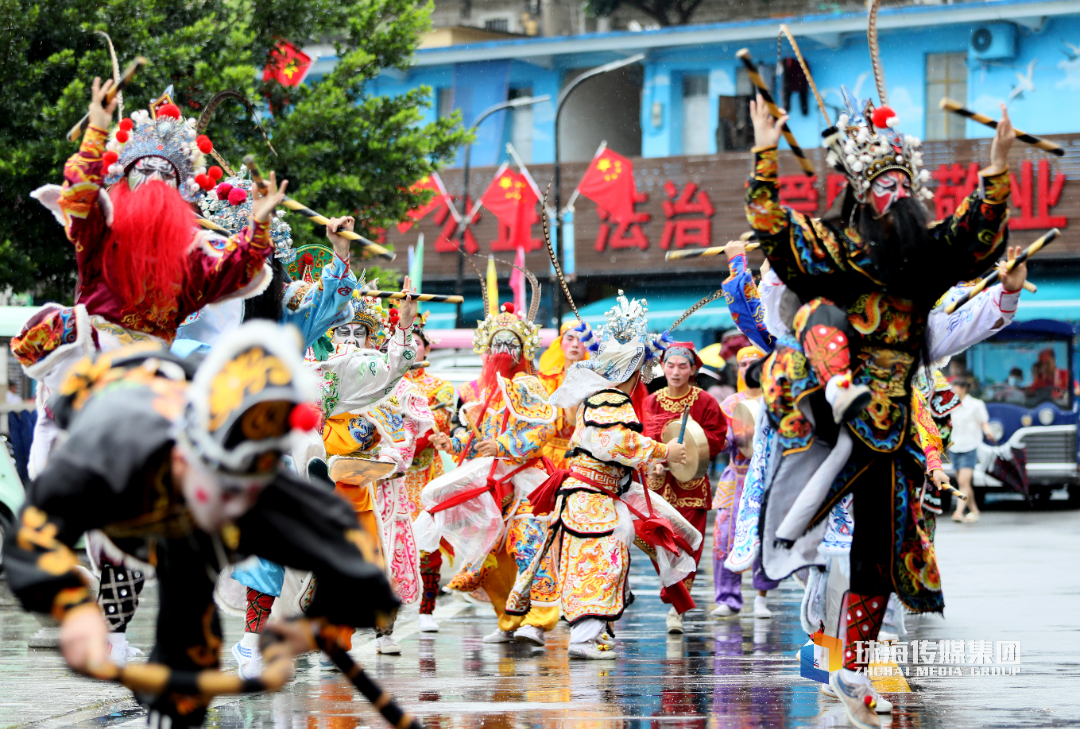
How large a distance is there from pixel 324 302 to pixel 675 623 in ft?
11.1

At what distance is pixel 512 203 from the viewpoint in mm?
27828

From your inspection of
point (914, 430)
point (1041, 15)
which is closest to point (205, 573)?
point (914, 430)

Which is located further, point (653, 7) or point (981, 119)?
point (653, 7)

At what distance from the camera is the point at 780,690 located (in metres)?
6.36

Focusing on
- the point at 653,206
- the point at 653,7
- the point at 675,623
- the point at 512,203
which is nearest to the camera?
the point at 675,623

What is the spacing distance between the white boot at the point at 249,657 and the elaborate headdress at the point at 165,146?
213 centimetres

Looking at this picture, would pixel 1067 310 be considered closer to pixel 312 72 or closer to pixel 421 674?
pixel 312 72

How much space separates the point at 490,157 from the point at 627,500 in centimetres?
2281

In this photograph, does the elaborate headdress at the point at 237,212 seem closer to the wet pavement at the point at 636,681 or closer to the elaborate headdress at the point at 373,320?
the elaborate headdress at the point at 373,320

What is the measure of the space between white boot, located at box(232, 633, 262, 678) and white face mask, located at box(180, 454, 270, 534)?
11.5 ft

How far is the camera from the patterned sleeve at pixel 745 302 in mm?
7312

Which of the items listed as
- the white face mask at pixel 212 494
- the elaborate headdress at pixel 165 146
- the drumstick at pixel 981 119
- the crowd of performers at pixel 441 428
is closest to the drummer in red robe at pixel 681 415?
the crowd of performers at pixel 441 428

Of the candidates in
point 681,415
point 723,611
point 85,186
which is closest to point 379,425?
point 681,415

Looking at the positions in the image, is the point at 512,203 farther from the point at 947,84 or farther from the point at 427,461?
the point at 427,461
